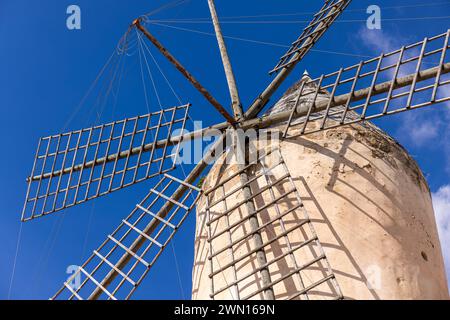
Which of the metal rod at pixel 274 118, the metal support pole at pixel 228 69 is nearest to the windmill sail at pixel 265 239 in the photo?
the metal rod at pixel 274 118

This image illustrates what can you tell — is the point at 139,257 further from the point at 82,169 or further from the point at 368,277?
the point at 368,277

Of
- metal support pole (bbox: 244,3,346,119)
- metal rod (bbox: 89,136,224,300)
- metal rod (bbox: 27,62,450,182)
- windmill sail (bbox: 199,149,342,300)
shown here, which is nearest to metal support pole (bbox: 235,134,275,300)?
windmill sail (bbox: 199,149,342,300)

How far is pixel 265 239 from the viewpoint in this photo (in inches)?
175

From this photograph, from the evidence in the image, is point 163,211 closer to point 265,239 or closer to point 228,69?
point 265,239

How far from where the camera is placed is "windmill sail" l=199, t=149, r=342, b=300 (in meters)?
4.02

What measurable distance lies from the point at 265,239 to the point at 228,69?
7.60 ft

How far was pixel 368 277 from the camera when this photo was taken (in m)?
4.05

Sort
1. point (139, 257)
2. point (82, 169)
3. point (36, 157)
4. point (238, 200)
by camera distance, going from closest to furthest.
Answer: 1. point (238, 200)
2. point (139, 257)
3. point (82, 169)
4. point (36, 157)

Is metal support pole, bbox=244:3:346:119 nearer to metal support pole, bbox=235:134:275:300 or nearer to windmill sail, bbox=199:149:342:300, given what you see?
metal support pole, bbox=235:134:275:300

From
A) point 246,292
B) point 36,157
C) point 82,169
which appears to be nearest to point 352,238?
point 246,292

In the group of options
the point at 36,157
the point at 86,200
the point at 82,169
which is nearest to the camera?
the point at 86,200

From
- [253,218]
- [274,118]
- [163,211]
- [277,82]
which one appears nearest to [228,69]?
[277,82]

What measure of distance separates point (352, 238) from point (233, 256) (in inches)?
33.1

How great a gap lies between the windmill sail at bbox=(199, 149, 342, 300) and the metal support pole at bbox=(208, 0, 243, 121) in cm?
91
